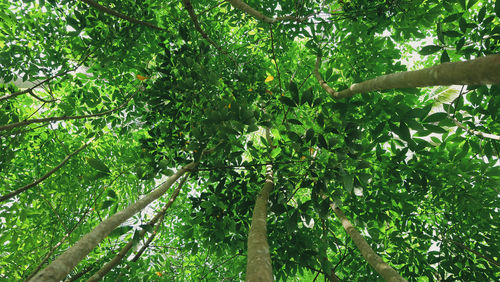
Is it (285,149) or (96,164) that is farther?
(285,149)

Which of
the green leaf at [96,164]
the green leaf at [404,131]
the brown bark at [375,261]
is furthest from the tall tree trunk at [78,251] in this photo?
the green leaf at [404,131]

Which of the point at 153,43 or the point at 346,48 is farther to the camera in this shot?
the point at 153,43

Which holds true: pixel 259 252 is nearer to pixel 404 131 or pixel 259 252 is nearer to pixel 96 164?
pixel 96 164

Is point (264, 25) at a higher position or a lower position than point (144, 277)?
higher

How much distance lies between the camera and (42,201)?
2.89 metres

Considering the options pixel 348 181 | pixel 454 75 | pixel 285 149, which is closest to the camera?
pixel 454 75

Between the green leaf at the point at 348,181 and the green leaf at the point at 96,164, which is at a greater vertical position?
the green leaf at the point at 96,164

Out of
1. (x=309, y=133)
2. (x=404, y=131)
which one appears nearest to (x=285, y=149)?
(x=309, y=133)

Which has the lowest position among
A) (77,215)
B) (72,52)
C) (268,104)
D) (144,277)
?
(144,277)

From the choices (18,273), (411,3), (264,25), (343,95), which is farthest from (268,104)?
(18,273)

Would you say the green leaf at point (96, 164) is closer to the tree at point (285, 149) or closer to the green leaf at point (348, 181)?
the tree at point (285, 149)

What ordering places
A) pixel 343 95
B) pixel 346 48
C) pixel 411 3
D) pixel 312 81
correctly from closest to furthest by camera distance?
pixel 343 95 → pixel 411 3 → pixel 346 48 → pixel 312 81

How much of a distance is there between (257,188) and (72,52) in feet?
8.63

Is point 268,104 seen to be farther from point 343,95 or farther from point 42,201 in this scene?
point 42,201
